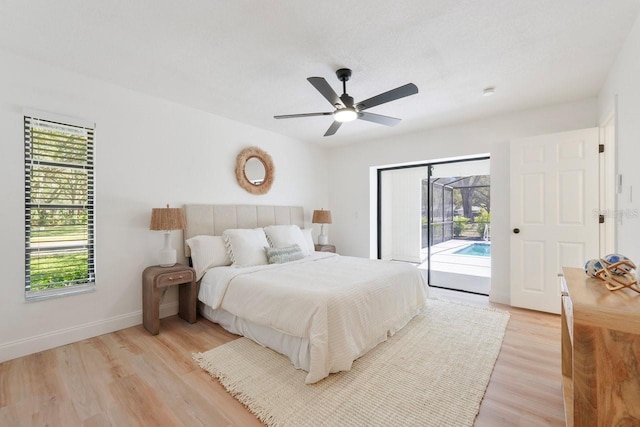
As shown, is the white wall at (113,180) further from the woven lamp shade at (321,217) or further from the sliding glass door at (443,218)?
the sliding glass door at (443,218)

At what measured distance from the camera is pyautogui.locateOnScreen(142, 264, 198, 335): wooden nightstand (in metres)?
2.76

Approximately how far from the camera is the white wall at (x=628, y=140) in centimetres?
185

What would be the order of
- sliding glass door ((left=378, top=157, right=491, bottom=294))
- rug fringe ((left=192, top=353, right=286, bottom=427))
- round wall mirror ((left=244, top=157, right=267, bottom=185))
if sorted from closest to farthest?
1. rug fringe ((left=192, top=353, right=286, bottom=427))
2. round wall mirror ((left=244, top=157, right=267, bottom=185))
3. sliding glass door ((left=378, top=157, right=491, bottom=294))

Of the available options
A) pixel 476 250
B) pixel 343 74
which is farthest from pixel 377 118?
pixel 476 250

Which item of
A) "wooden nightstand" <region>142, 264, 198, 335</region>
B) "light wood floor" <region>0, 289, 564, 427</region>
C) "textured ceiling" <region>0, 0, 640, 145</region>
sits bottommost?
"light wood floor" <region>0, 289, 564, 427</region>

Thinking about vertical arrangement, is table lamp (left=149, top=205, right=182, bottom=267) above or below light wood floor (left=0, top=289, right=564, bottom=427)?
above

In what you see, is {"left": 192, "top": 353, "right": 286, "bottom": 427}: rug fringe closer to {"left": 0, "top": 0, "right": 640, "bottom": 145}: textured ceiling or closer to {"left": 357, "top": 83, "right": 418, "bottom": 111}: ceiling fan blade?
{"left": 357, "top": 83, "right": 418, "bottom": 111}: ceiling fan blade

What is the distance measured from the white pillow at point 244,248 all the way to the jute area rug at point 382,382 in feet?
3.05

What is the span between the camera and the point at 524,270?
11.3ft

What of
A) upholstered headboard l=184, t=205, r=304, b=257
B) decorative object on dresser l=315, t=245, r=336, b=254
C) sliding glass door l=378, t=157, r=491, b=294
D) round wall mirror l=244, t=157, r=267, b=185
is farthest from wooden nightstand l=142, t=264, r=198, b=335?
sliding glass door l=378, t=157, r=491, b=294

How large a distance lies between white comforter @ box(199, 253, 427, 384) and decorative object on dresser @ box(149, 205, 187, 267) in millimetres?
438

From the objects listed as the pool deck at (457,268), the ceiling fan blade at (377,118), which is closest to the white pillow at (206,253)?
the ceiling fan blade at (377,118)

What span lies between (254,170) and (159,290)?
2.11 metres

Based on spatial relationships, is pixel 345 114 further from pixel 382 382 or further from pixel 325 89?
pixel 382 382
